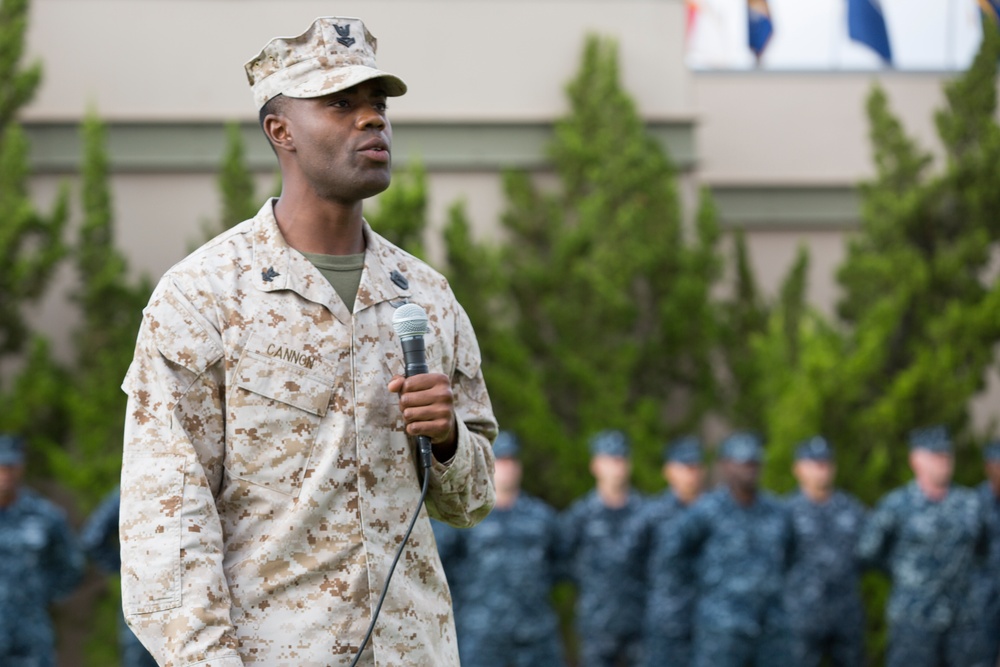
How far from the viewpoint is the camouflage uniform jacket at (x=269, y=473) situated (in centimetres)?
257

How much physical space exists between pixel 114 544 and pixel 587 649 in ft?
11.7

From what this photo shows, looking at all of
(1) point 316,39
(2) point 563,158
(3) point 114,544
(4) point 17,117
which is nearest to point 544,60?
(2) point 563,158

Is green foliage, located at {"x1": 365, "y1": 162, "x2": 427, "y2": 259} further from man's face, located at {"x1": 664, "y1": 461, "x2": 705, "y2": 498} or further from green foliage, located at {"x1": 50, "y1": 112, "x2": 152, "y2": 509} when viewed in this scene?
man's face, located at {"x1": 664, "y1": 461, "x2": 705, "y2": 498}

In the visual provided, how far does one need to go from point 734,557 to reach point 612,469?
45.3 inches

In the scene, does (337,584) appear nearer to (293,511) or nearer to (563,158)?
(293,511)

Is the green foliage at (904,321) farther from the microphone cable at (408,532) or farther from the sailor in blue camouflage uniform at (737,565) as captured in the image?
the microphone cable at (408,532)

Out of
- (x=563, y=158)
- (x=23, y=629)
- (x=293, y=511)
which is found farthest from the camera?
(x=563, y=158)

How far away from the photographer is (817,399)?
35.3 ft

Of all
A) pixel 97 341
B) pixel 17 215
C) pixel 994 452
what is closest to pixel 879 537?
pixel 994 452

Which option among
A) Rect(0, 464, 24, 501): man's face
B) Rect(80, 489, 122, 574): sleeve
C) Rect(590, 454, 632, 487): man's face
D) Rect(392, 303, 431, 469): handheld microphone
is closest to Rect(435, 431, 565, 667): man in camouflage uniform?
Rect(590, 454, 632, 487): man's face

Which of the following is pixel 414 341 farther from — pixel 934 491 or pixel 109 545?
pixel 934 491

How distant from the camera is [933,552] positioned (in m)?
9.55

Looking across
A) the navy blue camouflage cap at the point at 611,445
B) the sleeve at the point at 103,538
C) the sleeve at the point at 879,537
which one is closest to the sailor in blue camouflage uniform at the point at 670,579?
the navy blue camouflage cap at the point at 611,445

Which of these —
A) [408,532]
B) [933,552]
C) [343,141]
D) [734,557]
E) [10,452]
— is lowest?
[933,552]
